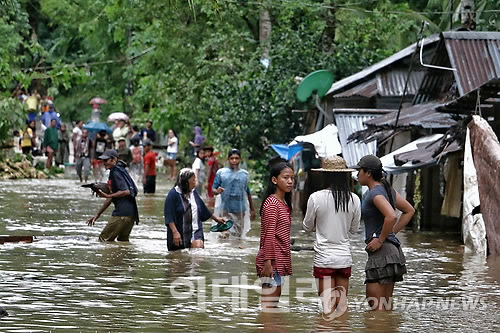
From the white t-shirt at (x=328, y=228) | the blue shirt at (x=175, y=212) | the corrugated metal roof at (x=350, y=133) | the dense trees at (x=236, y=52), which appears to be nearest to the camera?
the white t-shirt at (x=328, y=228)

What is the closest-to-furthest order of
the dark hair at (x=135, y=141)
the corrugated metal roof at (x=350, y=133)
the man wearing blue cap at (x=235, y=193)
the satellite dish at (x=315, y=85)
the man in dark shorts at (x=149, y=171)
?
the man wearing blue cap at (x=235, y=193)
the corrugated metal roof at (x=350, y=133)
the satellite dish at (x=315, y=85)
the man in dark shorts at (x=149, y=171)
the dark hair at (x=135, y=141)

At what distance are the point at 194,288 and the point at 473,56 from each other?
1214 centimetres

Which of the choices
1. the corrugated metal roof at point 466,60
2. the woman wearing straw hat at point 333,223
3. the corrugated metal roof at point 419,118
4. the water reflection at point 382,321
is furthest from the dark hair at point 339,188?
the corrugated metal roof at point 466,60

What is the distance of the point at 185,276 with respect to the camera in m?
14.1

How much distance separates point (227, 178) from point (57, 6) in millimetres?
32789

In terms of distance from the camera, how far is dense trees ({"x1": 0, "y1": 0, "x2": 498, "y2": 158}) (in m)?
31.8

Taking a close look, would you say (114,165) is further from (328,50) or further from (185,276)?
(328,50)

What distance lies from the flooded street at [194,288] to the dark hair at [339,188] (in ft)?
3.66

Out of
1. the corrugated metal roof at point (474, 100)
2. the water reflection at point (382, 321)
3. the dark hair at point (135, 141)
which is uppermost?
the corrugated metal roof at point (474, 100)

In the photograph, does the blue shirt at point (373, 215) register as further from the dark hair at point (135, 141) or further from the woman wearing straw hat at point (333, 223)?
the dark hair at point (135, 141)

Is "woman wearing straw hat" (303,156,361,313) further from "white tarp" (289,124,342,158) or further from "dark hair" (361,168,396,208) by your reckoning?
"white tarp" (289,124,342,158)

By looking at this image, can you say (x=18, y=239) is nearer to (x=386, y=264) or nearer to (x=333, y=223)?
(x=333, y=223)

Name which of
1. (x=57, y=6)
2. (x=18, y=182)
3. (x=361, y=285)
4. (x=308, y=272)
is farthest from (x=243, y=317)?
(x=57, y=6)

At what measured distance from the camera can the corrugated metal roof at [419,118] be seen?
72.7 feet
